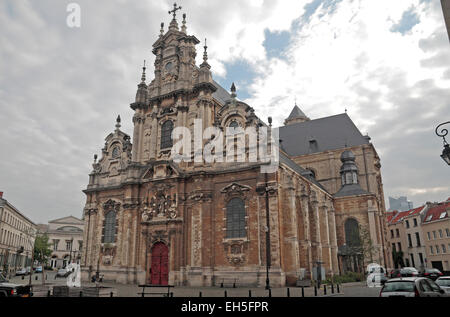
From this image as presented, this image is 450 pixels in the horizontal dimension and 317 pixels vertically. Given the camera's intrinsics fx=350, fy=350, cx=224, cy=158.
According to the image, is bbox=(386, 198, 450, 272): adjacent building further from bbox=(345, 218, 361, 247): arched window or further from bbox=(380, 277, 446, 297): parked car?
bbox=(380, 277, 446, 297): parked car

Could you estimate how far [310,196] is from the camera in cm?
3136

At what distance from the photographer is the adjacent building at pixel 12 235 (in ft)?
157

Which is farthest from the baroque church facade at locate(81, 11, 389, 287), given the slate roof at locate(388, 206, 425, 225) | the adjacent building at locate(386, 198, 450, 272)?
the slate roof at locate(388, 206, 425, 225)

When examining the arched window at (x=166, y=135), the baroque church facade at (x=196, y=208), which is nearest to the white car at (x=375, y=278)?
the baroque church facade at (x=196, y=208)

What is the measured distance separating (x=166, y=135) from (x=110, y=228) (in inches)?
382

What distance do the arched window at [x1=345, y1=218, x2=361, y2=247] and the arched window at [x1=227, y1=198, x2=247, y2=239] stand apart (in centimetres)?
1664

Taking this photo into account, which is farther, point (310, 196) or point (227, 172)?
point (310, 196)

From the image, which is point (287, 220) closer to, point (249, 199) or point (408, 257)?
point (249, 199)

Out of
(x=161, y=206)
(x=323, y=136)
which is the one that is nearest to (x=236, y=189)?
(x=161, y=206)

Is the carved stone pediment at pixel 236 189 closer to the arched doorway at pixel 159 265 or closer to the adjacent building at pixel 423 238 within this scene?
the arched doorway at pixel 159 265

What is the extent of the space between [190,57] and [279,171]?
14.1 metres

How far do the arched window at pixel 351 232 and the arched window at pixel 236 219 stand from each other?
16.6 metres
